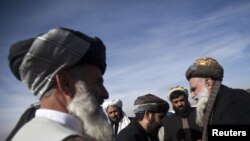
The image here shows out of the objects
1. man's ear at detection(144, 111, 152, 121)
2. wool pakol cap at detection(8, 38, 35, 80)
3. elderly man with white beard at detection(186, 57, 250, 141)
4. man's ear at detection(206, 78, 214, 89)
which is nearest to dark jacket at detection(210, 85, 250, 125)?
elderly man with white beard at detection(186, 57, 250, 141)

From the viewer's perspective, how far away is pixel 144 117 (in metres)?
5.07

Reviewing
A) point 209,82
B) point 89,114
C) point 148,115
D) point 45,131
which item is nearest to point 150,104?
point 148,115

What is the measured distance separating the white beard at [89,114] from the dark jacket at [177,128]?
4.34 m

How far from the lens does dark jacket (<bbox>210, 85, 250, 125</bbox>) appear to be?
3.77m

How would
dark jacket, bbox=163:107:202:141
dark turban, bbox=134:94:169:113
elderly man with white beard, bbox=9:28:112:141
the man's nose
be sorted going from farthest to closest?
1. dark jacket, bbox=163:107:202:141
2. dark turban, bbox=134:94:169:113
3. the man's nose
4. elderly man with white beard, bbox=9:28:112:141

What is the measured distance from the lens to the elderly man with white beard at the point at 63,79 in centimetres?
163

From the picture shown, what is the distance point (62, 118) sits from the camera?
1558mm

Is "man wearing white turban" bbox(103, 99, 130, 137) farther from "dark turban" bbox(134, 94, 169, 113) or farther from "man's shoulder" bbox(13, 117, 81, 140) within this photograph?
"man's shoulder" bbox(13, 117, 81, 140)

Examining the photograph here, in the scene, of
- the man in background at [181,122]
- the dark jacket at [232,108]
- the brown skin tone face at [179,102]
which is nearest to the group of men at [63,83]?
the dark jacket at [232,108]

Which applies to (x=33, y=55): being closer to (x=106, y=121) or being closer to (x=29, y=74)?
(x=29, y=74)

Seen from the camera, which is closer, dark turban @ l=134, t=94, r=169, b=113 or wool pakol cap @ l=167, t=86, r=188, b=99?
dark turban @ l=134, t=94, r=169, b=113

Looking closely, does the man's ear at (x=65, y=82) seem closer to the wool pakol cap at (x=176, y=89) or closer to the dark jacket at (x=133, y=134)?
the dark jacket at (x=133, y=134)

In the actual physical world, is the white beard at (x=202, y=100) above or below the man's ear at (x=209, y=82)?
below

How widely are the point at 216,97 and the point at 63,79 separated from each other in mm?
2820
